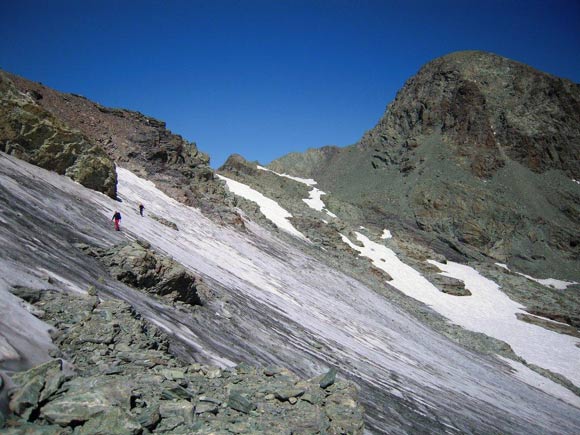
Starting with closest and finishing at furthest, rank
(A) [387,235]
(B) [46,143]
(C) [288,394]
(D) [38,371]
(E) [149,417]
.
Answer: (E) [149,417] → (D) [38,371] → (C) [288,394] → (B) [46,143] → (A) [387,235]

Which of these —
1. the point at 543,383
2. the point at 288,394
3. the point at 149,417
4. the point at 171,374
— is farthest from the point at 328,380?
the point at 543,383

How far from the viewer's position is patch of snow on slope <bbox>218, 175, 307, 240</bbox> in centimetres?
4622

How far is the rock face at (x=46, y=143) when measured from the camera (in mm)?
19828

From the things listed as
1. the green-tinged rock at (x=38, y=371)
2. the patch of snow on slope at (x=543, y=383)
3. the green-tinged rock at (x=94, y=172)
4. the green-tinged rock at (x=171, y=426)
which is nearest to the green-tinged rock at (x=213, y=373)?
the green-tinged rock at (x=171, y=426)

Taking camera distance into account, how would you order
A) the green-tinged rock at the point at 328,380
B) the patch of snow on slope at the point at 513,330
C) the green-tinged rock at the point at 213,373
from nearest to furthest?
the green-tinged rock at the point at 213,373
the green-tinged rock at the point at 328,380
the patch of snow on slope at the point at 513,330

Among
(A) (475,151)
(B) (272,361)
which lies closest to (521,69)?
(A) (475,151)

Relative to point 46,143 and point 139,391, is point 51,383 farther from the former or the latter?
point 46,143

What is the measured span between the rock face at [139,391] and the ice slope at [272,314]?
0.97 meters

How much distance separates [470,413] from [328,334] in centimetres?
649

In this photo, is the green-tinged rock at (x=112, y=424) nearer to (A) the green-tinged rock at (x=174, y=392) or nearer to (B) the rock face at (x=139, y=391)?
(B) the rock face at (x=139, y=391)

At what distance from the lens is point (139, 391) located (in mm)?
5660

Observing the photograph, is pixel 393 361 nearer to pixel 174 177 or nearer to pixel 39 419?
pixel 39 419

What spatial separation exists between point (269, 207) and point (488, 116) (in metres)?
79.5

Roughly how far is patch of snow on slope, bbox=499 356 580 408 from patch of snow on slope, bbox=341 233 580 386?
3532mm
